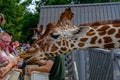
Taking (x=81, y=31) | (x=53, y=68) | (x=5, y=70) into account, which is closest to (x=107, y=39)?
(x=81, y=31)

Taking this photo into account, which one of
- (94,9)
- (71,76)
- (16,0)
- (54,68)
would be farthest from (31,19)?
(54,68)

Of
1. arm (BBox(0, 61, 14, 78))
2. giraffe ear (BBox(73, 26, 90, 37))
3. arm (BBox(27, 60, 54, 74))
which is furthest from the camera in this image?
arm (BBox(27, 60, 54, 74))

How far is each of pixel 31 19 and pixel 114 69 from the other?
1409 inches

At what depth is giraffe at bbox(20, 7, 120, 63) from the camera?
15.4ft

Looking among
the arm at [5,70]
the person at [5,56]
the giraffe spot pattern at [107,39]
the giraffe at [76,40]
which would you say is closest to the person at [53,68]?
the person at [5,56]

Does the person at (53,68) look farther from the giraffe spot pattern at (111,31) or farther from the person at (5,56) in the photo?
the giraffe spot pattern at (111,31)

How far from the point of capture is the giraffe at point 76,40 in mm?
4699

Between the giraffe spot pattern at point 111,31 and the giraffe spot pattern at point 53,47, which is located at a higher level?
the giraffe spot pattern at point 111,31

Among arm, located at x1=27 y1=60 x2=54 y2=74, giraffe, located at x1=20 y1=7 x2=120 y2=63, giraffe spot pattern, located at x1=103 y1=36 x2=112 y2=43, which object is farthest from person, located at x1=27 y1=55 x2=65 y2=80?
giraffe spot pattern, located at x1=103 y1=36 x2=112 y2=43

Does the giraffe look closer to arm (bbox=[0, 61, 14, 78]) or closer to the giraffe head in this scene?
the giraffe head

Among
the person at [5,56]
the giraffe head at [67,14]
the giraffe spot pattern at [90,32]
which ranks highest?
the giraffe head at [67,14]

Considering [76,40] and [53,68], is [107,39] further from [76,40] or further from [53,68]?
[53,68]

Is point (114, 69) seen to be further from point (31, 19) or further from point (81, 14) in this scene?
point (31, 19)

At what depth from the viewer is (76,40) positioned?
4.80 meters
